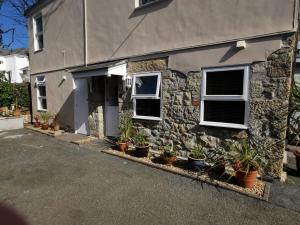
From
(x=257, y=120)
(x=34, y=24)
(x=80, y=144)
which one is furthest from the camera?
(x=34, y=24)

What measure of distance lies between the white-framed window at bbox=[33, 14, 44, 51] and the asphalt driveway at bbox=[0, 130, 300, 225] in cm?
778

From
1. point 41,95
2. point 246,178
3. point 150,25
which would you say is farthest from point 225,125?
point 41,95

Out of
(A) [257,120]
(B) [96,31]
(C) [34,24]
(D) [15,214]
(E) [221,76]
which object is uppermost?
(C) [34,24]

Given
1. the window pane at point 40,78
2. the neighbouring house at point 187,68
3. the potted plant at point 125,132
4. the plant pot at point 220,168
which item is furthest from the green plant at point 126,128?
the window pane at point 40,78

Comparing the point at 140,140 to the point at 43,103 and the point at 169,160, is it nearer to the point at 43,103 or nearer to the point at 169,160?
the point at 169,160

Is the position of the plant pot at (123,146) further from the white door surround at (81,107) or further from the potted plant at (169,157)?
the white door surround at (81,107)

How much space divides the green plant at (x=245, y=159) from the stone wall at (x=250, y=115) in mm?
172

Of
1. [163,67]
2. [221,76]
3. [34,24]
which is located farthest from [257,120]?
[34,24]

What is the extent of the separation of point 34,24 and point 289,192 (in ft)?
43.5

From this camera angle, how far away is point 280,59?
14.5ft

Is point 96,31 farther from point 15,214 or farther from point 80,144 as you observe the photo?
point 15,214

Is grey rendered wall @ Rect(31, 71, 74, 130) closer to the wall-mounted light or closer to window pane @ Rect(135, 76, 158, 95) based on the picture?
window pane @ Rect(135, 76, 158, 95)

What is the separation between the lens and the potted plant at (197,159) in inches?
200

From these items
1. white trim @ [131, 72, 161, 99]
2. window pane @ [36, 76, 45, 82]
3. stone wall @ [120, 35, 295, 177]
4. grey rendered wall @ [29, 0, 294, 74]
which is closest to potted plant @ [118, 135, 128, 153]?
stone wall @ [120, 35, 295, 177]
